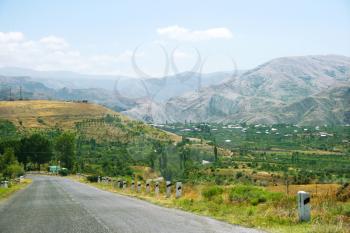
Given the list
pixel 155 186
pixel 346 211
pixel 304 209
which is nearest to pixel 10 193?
pixel 155 186

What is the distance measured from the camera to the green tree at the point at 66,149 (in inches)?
4988

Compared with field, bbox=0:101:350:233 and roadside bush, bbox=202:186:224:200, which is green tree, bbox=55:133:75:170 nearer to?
field, bbox=0:101:350:233

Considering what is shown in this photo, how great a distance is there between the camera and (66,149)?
127 m

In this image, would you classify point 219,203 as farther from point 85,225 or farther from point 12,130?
point 12,130

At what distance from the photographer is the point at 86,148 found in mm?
152875

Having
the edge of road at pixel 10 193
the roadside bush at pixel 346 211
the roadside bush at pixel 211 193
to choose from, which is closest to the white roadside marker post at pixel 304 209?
the roadside bush at pixel 346 211

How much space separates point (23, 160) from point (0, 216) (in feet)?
389

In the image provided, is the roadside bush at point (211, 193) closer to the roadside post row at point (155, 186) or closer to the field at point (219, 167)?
the field at point (219, 167)

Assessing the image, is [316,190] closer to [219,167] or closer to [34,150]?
[219,167]

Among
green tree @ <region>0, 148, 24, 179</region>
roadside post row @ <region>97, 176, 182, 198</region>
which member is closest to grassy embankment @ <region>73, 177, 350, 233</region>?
roadside post row @ <region>97, 176, 182, 198</region>

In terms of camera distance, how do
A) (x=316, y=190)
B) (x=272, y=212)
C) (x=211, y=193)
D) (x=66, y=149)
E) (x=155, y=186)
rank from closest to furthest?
(x=272, y=212), (x=211, y=193), (x=316, y=190), (x=155, y=186), (x=66, y=149)

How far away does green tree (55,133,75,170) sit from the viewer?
127 metres

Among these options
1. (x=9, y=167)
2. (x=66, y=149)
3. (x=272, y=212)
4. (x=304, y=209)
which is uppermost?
(x=304, y=209)

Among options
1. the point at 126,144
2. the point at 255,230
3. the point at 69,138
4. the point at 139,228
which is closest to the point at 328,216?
the point at 255,230
